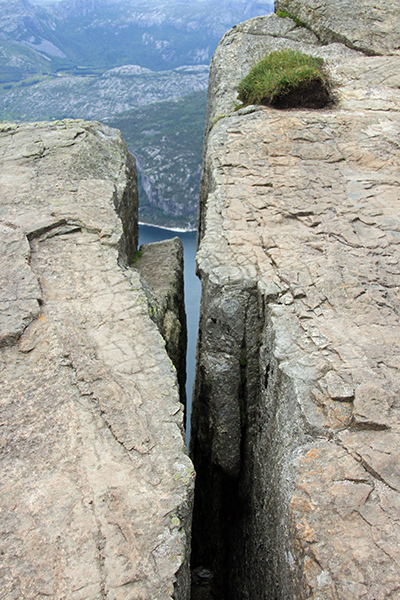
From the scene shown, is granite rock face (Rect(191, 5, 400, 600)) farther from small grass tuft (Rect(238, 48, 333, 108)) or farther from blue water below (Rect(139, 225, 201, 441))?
blue water below (Rect(139, 225, 201, 441))

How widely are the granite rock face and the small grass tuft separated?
25 centimetres

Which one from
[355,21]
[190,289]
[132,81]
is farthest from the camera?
[132,81]

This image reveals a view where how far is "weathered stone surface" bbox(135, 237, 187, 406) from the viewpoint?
14.6ft

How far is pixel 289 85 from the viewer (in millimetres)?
5625

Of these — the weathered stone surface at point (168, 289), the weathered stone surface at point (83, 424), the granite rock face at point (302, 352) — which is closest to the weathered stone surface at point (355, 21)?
the granite rock face at point (302, 352)

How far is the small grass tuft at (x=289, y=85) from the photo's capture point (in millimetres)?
5625

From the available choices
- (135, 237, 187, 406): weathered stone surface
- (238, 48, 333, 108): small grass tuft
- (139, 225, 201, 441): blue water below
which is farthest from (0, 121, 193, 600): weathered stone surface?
(139, 225, 201, 441): blue water below

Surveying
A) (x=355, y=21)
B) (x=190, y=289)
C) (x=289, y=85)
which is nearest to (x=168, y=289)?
(x=289, y=85)

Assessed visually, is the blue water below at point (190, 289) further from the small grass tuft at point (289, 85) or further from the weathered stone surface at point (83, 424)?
the weathered stone surface at point (83, 424)

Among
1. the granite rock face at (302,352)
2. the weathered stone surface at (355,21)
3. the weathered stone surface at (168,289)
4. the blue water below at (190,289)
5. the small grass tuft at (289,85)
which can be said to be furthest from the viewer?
the blue water below at (190,289)

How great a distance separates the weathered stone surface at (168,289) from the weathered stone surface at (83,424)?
0.61 m

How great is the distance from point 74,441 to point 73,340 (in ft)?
2.63

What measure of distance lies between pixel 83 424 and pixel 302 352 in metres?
1.46

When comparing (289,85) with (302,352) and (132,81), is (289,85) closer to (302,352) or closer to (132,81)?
(302,352)
